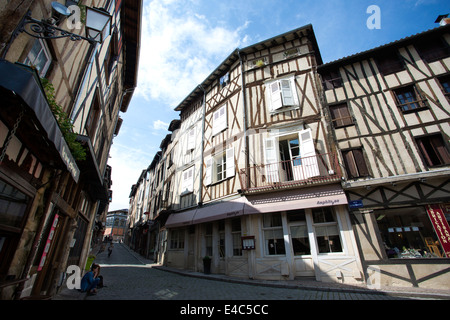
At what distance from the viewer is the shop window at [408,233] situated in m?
6.26

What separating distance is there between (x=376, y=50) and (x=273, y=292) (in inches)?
407

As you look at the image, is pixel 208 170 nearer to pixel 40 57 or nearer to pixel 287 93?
pixel 287 93

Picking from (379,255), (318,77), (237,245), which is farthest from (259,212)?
(318,77)

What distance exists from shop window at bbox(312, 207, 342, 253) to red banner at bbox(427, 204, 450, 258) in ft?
8.68

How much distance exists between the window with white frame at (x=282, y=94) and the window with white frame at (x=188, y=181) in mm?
6124

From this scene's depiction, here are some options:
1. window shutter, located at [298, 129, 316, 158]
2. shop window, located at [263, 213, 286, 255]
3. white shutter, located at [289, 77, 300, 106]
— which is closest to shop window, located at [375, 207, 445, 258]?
window shutter, located at [298, 129, 316, 158]

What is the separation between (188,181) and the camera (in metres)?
12.9

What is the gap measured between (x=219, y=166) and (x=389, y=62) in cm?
894

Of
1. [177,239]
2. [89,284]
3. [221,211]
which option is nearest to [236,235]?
[221,211]

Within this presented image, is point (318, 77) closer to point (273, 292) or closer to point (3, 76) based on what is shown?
point (273, 292)

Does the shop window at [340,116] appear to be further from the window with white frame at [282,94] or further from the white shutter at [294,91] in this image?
the window with white frame at [282,94]

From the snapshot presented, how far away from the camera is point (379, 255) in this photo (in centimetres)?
648

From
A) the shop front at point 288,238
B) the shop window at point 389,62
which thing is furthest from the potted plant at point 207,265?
the shop window at point 389,62

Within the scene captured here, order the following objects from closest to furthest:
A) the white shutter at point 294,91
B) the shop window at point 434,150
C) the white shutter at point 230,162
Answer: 1. the shop window at point 434,150
2. the white shutter at point 294,91
3. the white shutter at point 230,162
